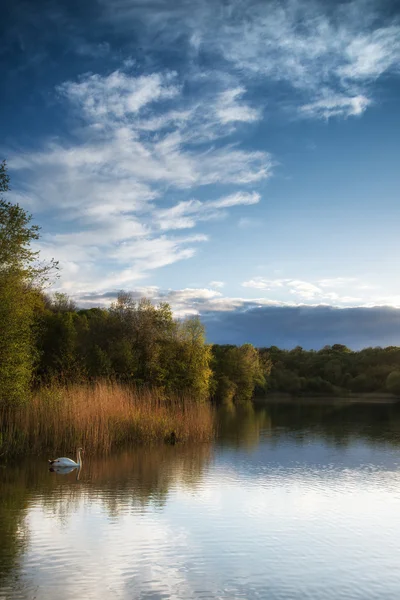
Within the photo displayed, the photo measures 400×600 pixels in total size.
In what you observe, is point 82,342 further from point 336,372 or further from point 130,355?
point 336,372

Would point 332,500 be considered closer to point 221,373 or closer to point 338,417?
point 338,417

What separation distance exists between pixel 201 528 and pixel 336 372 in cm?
8754

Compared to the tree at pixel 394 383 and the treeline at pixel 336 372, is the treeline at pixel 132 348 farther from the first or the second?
the treeline at pixel 336 372

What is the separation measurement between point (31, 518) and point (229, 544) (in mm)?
4195

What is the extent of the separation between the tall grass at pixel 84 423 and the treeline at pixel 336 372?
69.1 m

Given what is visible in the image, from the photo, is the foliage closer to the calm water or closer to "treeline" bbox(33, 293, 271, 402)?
"treeline" bbox(33, 293, 271, 402)

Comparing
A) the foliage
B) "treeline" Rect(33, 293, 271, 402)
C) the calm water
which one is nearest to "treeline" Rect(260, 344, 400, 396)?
the foliage

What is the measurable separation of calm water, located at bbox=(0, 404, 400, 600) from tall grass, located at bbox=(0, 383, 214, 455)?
113cm

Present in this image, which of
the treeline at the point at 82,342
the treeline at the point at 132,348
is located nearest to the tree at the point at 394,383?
the treeline at the point at 82,342

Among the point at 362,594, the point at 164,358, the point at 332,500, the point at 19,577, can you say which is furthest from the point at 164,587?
the point at 164,358

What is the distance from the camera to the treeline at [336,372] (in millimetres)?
92188

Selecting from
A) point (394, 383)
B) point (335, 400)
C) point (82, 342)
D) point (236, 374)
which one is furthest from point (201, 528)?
point (394, 383)

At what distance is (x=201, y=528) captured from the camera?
11.2 m

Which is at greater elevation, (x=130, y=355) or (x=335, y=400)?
(x=130, y=355)
